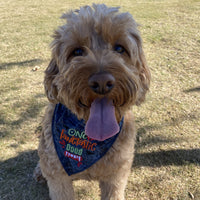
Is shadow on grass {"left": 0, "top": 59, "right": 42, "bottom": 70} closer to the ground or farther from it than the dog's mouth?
closer to the ground

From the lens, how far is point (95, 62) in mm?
1771

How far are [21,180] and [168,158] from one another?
83.2 inches

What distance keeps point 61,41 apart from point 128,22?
0.63 meters

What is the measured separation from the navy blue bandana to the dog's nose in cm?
67

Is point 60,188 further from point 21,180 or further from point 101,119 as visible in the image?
point 101,119

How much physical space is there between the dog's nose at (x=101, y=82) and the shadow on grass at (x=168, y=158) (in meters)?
1.89

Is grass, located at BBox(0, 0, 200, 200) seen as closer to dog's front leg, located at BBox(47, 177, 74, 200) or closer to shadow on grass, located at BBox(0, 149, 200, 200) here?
shadow on grass, located at BBox(0, 149, 200, 200)

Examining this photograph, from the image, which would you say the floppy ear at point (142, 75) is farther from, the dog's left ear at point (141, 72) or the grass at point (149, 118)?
the grass at point (149, 118)

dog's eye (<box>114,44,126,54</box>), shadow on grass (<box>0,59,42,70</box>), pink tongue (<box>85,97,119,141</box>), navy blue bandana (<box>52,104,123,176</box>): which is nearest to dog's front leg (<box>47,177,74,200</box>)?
navy blue bandana (<box>52,104,123,176</box>)

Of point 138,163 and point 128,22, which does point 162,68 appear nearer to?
point 138,163

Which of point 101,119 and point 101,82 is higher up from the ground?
point 101,82

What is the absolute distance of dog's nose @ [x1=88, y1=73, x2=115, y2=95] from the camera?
1.61 m

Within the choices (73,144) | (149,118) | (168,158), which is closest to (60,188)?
(73,144)

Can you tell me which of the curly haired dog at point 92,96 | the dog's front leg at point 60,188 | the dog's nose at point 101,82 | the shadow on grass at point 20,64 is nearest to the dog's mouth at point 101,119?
the curly haired dog at point 92,96
